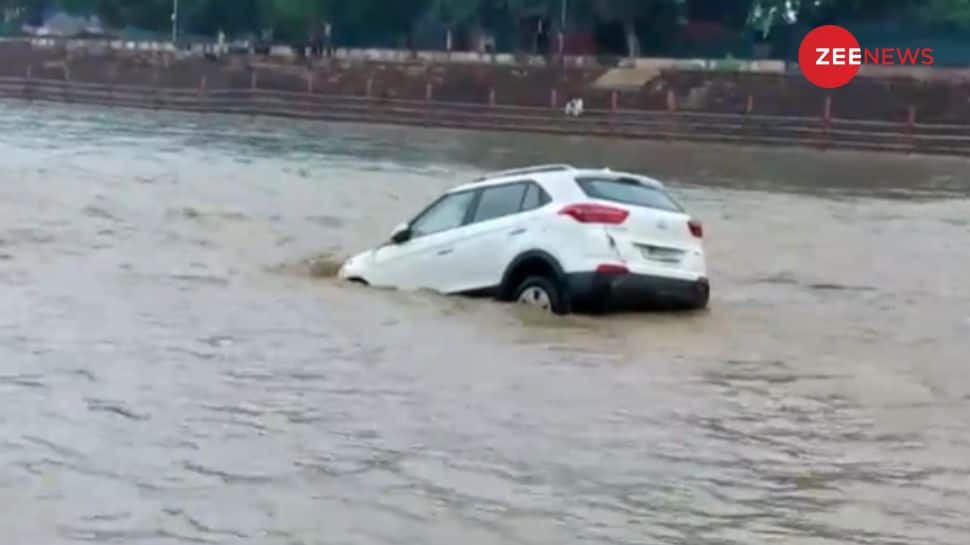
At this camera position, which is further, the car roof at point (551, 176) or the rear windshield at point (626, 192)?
the car roof at point (551, 176)

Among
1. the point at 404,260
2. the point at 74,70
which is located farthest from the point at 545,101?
the point at 404,260

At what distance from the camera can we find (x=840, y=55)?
219ft

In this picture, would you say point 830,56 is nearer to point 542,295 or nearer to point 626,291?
point 542,295

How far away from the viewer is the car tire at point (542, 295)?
51.3 feet

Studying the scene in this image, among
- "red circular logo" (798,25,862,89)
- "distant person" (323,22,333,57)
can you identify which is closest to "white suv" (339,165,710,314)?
"red circular logo" (798,25,862,89)

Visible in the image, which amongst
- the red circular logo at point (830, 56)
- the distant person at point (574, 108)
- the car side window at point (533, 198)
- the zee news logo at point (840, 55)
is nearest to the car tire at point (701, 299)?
the car side window at point (533, 198)

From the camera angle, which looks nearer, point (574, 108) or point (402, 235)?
point (402, 235)

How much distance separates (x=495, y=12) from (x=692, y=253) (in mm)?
65950

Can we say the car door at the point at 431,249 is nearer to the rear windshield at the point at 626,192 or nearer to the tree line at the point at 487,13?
the rear windshield at the point at 626,192

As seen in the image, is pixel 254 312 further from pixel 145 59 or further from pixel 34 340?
pixel 145 59

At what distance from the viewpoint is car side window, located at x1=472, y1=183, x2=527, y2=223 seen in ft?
53.1

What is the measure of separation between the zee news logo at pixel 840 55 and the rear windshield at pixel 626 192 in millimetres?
46626

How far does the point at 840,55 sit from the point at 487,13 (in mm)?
19823

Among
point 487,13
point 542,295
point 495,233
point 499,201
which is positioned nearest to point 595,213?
point 542,295
